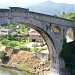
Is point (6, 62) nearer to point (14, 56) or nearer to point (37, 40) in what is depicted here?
point (14, 56)

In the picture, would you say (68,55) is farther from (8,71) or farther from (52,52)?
(8,71)

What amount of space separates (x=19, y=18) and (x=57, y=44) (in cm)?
715

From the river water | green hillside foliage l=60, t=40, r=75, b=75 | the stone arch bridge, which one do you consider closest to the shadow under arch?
the stone arch bridge

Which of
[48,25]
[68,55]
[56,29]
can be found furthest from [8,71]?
[48,25]

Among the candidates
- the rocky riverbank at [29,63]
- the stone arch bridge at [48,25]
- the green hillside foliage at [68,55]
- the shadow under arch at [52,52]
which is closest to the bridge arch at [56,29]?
the stone arch bridge at [48,25]

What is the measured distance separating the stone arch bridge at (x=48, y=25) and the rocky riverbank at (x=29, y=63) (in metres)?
3.49

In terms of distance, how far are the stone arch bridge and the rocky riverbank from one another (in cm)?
349

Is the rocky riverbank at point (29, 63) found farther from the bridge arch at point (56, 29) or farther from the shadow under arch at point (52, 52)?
the bridge arch at point (56, 29)

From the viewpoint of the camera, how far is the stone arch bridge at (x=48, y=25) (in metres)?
31.3

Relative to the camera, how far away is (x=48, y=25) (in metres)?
35.1

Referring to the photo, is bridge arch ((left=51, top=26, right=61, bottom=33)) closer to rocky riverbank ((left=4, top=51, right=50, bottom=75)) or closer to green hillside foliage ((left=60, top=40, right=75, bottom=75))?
green hillside foliage ((left=60, top=40, right=75, bottom=75))

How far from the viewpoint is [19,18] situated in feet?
105

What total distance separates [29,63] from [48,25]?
37.1 ft

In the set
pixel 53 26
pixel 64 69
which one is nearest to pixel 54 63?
pixel 64 69
